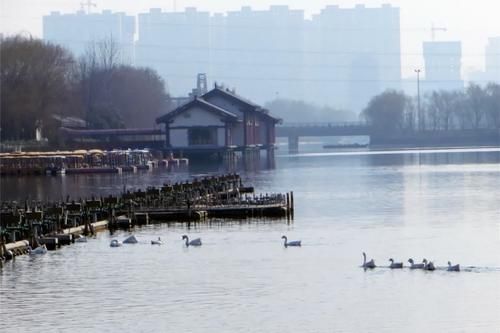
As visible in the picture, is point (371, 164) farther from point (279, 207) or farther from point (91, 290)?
point (91, 290)

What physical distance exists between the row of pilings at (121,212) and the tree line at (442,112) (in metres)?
103

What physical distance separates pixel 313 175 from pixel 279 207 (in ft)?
102

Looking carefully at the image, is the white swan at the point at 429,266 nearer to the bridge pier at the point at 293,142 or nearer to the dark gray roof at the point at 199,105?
the dark gray roof at the point at 199,105

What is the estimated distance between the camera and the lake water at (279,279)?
1011 inches

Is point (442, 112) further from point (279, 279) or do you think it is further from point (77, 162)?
point (279, 279)

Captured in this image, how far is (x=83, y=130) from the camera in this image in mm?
106125

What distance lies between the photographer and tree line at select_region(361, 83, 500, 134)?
15225 cm

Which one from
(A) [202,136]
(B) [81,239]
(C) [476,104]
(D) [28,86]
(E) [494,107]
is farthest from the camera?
(C) [476,104]

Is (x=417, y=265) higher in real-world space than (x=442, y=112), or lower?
lower

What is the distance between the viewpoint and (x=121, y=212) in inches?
1775

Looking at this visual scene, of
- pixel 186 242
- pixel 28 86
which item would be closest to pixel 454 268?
pixel 186 242

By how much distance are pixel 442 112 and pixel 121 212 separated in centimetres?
11637

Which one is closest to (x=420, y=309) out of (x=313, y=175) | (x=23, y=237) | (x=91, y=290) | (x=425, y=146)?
(x=91, y=290)

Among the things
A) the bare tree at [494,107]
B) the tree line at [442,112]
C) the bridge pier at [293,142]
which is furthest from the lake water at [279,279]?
the bridge pier at [293,142]
